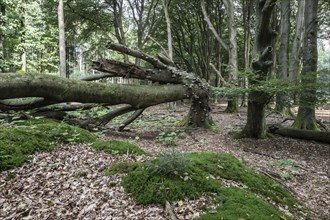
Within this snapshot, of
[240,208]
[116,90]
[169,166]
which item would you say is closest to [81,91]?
[116,90]

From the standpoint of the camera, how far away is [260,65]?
23.3 feet

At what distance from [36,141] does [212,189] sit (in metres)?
3.27

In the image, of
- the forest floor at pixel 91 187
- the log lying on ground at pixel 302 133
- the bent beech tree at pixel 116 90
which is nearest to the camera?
the forest floor at pixel 91 187

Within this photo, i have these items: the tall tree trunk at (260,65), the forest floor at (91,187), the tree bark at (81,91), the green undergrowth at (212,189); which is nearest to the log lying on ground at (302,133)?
the tall tree trunk at (260,65)

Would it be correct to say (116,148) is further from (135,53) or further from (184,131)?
(184,131)

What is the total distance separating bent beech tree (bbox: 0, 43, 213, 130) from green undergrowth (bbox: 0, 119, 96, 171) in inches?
38.1

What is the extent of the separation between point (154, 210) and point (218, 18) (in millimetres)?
21619

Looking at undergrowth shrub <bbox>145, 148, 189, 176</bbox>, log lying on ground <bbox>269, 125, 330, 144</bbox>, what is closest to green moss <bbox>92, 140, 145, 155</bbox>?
undergrowth shrub <bbox>145, 148, 189, 176</bbox>

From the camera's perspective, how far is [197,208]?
287 centimetres

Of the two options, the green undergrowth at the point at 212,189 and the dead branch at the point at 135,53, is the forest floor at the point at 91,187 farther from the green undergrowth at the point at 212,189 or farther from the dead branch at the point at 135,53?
the dead branch at the point at 135,53

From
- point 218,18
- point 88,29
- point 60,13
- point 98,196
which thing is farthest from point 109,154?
point 218,18

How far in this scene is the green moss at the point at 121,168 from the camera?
364 cm

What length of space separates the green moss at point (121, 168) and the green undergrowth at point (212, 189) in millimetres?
46

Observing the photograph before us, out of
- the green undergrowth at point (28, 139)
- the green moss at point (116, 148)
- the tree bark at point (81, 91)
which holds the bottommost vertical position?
the green moss at point (116, 148)
